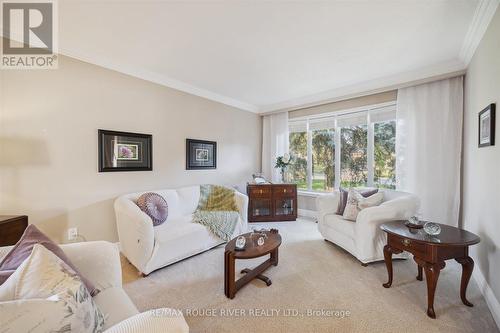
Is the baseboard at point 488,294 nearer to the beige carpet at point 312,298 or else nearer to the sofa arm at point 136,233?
the beige carpet at point 312,298

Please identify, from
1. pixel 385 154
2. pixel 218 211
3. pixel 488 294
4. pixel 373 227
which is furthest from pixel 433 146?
pixel 218 211

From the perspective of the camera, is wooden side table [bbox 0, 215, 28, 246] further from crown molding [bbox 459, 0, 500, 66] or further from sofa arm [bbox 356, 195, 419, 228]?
crown molding [bbox 459, 0, 500, 66]

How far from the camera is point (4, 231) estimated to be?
1.81m

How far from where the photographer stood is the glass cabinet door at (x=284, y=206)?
4.33m

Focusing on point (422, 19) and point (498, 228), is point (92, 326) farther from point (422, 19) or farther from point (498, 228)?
point (422, 19)

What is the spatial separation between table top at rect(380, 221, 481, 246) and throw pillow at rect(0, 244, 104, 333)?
2180 mm

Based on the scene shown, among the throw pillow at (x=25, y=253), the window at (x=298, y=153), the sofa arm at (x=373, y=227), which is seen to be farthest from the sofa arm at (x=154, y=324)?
the window at (x=298, y=153)

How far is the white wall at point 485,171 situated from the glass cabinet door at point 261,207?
2867 mm

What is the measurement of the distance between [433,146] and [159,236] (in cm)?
381

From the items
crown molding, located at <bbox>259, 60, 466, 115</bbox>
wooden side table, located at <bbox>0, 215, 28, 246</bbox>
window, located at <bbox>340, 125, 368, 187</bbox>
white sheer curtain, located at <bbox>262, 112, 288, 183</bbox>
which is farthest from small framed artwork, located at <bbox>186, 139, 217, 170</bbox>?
window, located at <bbox>340, 125, 368, 187</bbox>

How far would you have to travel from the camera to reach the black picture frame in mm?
1788

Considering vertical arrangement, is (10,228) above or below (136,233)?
above

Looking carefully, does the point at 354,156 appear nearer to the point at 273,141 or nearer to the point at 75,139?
the point at 273,141

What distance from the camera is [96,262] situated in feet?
4.36
